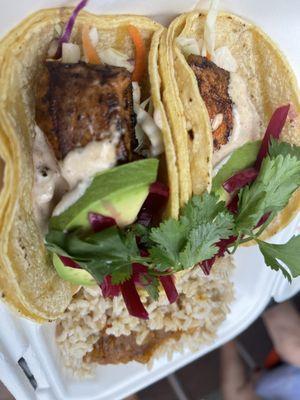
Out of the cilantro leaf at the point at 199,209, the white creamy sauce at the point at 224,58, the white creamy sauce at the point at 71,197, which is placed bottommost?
the cilantro leaf at the point at 199,209

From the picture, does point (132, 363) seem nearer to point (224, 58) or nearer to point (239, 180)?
point (239, 180)

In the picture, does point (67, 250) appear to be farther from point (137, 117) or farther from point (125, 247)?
point (137, 117)

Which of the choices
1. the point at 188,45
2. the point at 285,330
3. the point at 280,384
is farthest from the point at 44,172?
the point at 280,384

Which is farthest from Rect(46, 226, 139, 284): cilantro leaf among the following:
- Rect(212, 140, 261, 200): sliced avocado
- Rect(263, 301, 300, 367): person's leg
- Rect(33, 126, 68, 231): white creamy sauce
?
Rect(263, 301, 300, 367): person's leg

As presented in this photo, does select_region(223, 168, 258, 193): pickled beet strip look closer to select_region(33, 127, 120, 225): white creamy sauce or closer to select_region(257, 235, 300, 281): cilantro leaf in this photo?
select_region(257, 235, 300, 281): cilantro leaf

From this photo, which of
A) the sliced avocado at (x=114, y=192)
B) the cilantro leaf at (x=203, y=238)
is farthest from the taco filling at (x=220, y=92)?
the sliced avocado at (x=114, y=192)

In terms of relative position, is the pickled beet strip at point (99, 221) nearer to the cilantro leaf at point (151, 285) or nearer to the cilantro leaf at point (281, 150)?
the cilantro leaf at point (151, 285)
